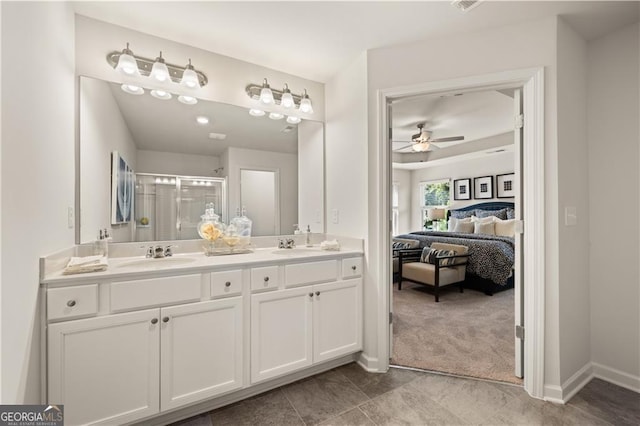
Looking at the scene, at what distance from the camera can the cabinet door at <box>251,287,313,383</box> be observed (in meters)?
1.79

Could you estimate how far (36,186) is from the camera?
1209mm

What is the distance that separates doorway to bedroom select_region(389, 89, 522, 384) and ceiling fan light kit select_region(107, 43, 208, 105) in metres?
1.53

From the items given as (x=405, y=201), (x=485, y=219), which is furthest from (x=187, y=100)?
(x=405, y=201)

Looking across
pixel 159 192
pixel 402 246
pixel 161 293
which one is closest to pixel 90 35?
pixel 159 192

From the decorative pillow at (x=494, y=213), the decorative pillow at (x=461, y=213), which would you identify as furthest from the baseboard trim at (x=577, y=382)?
the decorative pillow at (x=461, y=213)

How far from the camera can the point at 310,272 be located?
2.00m

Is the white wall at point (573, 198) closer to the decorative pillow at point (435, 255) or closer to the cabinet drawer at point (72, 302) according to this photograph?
the decorative pillow at point (435, 255)

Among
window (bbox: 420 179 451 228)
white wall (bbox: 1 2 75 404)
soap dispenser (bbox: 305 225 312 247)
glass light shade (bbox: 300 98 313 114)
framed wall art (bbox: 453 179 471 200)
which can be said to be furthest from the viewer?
window (bbox: 420 179 451 228)

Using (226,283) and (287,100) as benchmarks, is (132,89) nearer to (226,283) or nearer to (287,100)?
(287,100)

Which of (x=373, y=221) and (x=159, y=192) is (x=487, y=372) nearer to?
(x=373, y=221)

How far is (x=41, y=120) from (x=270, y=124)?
150 cm

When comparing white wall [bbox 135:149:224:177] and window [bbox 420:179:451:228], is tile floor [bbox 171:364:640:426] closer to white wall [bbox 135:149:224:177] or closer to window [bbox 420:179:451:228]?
white wall [bbox 135:149:224:177]

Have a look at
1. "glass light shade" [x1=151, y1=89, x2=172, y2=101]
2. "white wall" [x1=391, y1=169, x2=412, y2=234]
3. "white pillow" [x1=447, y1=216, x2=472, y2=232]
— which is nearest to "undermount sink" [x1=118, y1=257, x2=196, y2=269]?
"glass light shade" [x1=151, y1=89, x2=172, y2=101]

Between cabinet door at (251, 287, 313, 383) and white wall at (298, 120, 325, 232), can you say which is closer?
cabinet door at (251, 287, 313, 383)
